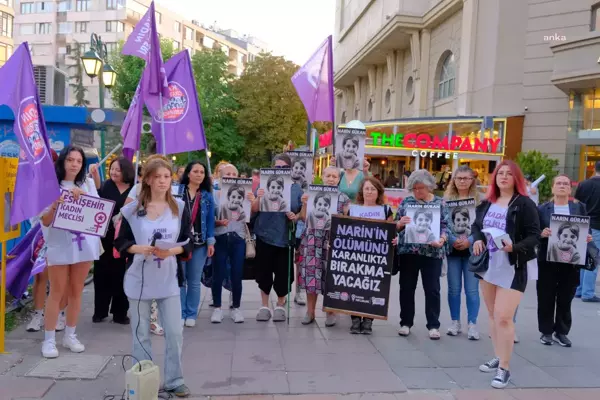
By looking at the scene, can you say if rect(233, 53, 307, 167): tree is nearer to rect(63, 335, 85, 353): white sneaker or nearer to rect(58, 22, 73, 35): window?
rect(63, 335, 85, 353): white sneaker

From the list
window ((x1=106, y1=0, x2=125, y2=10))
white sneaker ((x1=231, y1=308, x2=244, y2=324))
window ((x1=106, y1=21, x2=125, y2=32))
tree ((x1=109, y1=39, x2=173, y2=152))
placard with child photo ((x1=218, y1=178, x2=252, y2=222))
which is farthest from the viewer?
window ((x1=106, y1=21, x2=125, y2=32))

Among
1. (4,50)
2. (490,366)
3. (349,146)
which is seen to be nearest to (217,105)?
(4,50)

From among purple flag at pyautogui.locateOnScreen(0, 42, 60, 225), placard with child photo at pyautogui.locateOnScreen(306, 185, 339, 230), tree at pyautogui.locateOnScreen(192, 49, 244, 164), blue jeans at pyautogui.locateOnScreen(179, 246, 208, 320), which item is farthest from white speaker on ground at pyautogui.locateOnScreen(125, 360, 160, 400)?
tree at pyautogui.locateOnScreen(192, 49, 244, 164)

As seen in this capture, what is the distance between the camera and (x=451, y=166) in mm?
23375

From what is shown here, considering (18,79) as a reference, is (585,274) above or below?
below

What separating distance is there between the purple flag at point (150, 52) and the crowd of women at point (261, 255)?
3.98 feet

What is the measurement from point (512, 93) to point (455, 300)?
1723cm

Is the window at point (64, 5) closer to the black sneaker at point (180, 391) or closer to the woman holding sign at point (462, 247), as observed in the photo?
the woman holding sign at point (462, 247)

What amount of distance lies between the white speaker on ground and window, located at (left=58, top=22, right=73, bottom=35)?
7264 cm

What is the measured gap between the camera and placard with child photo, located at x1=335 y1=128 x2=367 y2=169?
6.72m

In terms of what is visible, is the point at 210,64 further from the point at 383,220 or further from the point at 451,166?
the point at 383,220

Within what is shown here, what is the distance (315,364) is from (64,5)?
73.6m

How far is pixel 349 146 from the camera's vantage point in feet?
22.1

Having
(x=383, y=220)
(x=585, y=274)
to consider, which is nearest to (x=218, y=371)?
(x=383, y=220)
